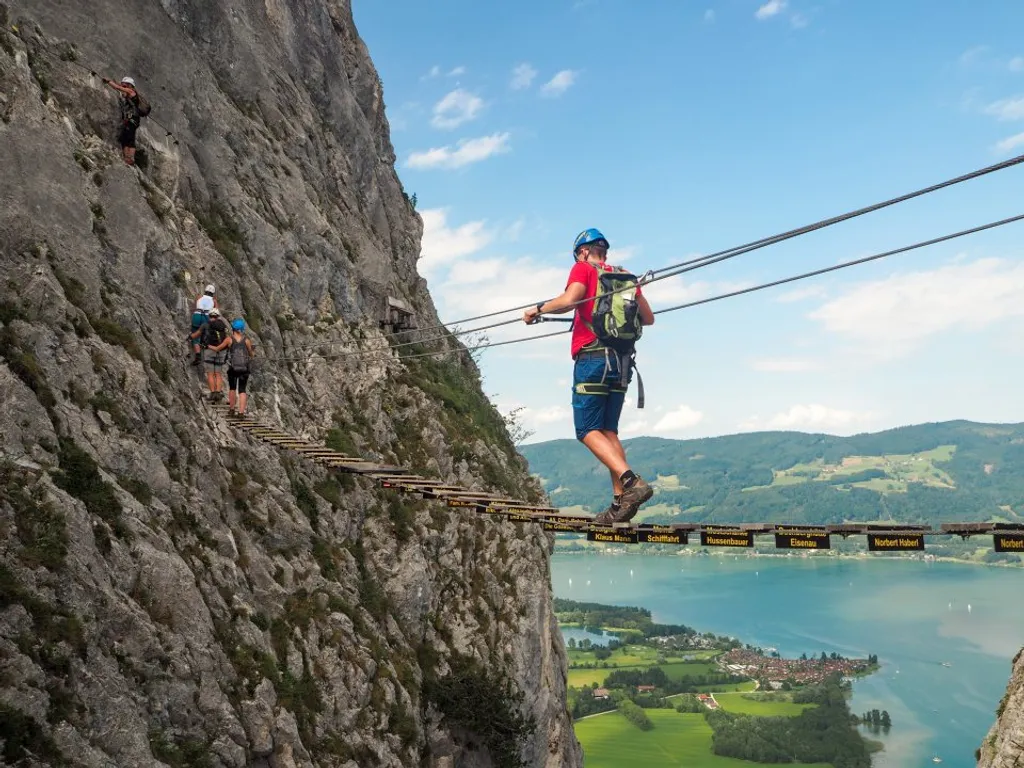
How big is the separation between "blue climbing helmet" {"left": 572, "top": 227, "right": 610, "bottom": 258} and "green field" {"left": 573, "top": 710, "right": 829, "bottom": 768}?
110m

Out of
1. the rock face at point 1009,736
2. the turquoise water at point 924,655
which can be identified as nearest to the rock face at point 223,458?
the rock face at point 1009,736

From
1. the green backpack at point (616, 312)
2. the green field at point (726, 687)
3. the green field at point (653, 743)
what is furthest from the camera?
the green field at point (726, 687)

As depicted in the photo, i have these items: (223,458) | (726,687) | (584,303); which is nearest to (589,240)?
(584,303)

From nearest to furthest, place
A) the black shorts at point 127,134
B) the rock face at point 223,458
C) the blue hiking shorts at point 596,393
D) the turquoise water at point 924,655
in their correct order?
the blue hiking shorts at point 596,393
the rock face at point 223,458
the black shorts at point 127,134
the turquoise water at point 924,655

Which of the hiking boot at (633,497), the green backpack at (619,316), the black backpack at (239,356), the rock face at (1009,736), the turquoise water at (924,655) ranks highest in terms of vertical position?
the black backpack at (239,356)

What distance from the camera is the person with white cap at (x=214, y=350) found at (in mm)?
19969

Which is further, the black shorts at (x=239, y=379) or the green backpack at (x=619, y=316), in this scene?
the black shorts at (x=239, y=379)

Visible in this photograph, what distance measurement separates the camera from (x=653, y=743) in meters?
122

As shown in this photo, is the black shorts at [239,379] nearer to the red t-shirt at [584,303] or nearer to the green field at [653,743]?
the red t-shirt at [584,303]

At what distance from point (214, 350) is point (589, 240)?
12.9 m

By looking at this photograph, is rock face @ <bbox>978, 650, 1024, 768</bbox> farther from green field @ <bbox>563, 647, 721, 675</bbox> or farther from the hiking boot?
green field @ <bbox>563, 647, 721, 675</bbox>

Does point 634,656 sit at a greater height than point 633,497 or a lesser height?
lesser

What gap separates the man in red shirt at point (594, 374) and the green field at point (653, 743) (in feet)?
354

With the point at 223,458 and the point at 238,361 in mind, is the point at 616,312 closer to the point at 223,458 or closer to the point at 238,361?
the point at 223,458
